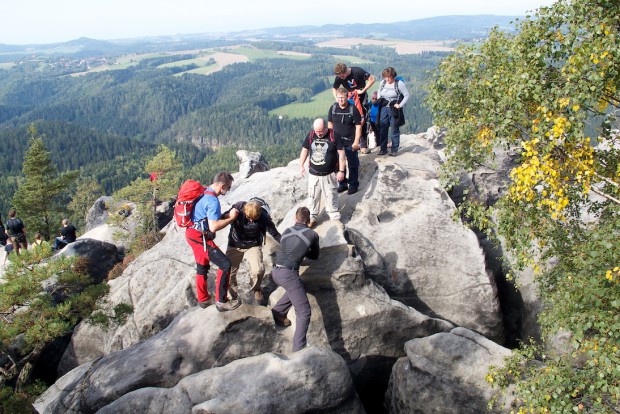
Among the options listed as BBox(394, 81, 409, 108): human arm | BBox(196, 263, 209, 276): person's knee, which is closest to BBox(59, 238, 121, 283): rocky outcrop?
BBox(196, 263, 209, 276): person's knee

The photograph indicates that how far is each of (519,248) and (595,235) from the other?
1554mm

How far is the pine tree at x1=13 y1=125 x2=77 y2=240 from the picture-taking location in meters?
41.5

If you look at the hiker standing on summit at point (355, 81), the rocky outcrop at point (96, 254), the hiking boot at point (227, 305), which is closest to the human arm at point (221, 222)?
the hiking boot at point (227, 305)

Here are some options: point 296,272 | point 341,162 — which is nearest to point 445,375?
point 296,272

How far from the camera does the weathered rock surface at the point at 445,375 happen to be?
11.8 metres

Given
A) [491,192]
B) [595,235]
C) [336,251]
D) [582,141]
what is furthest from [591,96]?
[491,192]

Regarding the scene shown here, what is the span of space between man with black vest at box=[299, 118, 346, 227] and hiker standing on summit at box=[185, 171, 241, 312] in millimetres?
3408

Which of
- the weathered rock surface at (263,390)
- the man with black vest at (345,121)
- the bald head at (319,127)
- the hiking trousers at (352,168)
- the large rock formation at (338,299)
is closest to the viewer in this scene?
the weathered rock surface at (263,390)

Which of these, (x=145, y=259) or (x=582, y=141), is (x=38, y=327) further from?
(x=582, y=141)

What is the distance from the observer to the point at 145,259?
19.4 metres

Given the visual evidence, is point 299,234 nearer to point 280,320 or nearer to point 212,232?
point 212,232

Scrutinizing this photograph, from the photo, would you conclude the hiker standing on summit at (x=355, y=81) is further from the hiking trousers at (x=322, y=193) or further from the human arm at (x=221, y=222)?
the human arm at (x=221, y=222)

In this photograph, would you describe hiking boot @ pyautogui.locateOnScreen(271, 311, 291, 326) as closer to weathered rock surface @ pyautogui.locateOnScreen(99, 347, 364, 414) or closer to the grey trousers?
the grey trousers

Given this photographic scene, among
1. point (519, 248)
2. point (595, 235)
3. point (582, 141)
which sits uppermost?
point (582, 141)
